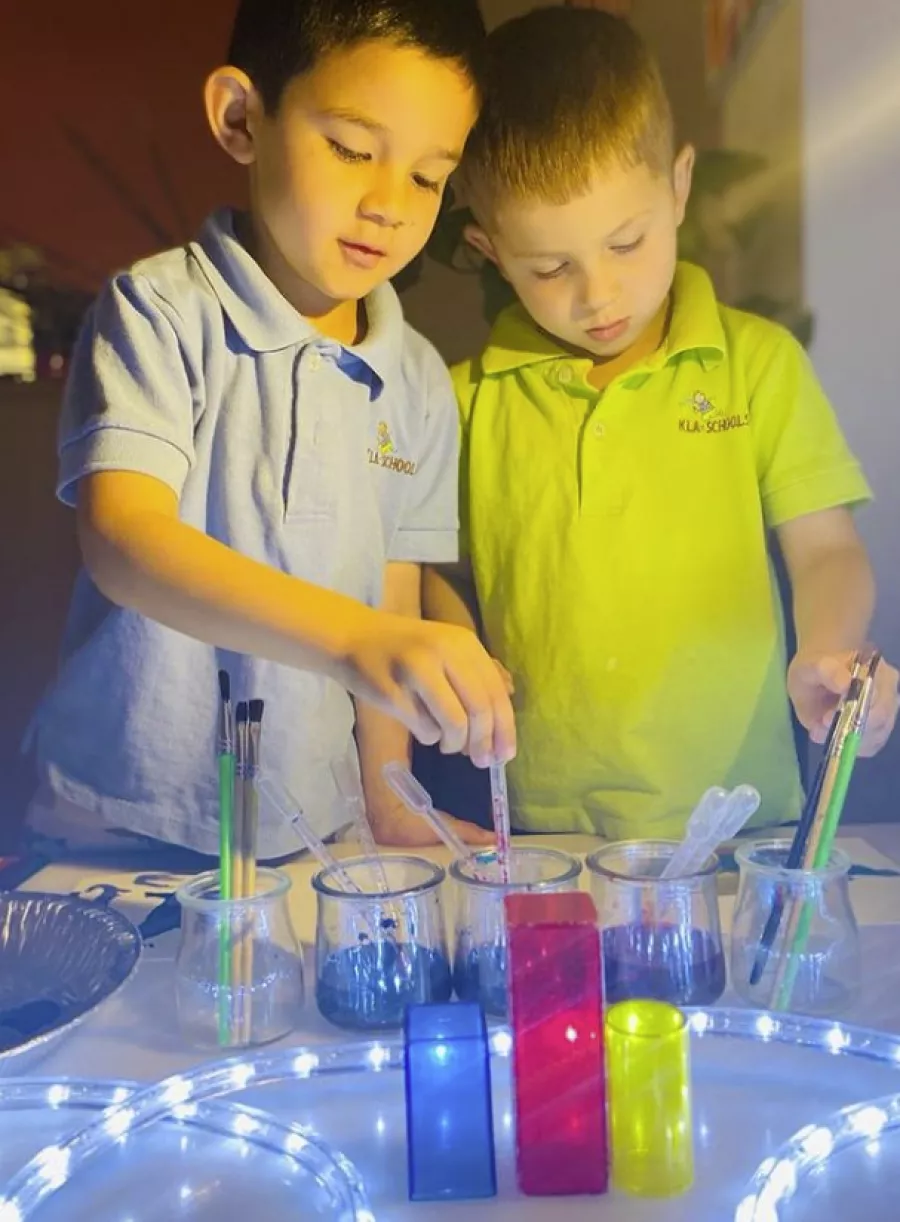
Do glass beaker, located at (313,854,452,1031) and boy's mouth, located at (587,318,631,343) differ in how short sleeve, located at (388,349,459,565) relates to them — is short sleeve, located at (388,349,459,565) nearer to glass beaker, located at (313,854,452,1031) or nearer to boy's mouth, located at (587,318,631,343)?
boy's mouth, located at (587,318,631,343)

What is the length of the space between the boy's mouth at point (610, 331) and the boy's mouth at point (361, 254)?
0.42 ft

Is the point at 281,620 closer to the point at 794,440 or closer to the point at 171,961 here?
the point at 171,961

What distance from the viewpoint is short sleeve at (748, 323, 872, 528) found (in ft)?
2.27

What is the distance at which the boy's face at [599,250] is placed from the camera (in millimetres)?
671

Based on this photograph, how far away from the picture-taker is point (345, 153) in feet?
2.12

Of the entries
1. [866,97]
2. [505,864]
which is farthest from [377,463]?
[866,97]

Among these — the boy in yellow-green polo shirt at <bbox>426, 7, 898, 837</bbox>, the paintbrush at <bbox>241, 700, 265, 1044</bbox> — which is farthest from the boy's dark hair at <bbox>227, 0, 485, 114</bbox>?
the paintbrush at <bbox>241, 700, 265, 1044</bbox>

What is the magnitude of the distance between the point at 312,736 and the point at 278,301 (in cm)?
24

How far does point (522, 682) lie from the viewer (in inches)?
27.3

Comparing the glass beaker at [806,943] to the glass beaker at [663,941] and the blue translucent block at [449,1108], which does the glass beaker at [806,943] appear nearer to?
the glass beaker at [663,941]

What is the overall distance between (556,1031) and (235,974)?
6.4 inches

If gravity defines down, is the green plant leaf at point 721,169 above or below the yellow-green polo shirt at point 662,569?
above

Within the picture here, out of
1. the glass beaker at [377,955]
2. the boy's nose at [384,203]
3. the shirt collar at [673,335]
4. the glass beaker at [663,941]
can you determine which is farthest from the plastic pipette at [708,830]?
the boy's nose at [384,203]

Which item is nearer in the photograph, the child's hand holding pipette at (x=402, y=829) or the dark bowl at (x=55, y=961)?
the dark bowl at (x=55, y=961)
